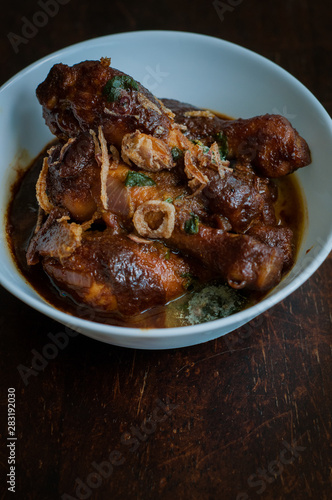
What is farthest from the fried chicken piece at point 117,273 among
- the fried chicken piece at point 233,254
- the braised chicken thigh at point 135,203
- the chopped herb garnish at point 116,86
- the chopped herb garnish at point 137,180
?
the chopped herb garnish at point 116,86

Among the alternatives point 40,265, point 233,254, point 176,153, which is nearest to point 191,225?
point 233,254

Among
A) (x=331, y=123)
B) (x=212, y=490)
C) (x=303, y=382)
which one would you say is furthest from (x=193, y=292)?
(x=331, y=123)

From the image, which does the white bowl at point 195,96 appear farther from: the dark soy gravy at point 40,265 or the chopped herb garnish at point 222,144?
the chopped herb garnish at point 222,144

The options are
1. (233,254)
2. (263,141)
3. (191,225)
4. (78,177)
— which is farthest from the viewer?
(263,141)

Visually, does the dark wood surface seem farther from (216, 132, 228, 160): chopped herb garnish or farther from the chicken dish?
(216, 132, 228, 160): chopped herb garnish

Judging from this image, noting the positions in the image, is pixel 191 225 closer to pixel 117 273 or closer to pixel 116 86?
pixel 117 273

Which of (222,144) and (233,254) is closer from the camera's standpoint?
(233,254)

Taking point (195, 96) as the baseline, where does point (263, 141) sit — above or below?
below

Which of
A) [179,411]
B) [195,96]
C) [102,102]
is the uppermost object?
[102,102]
